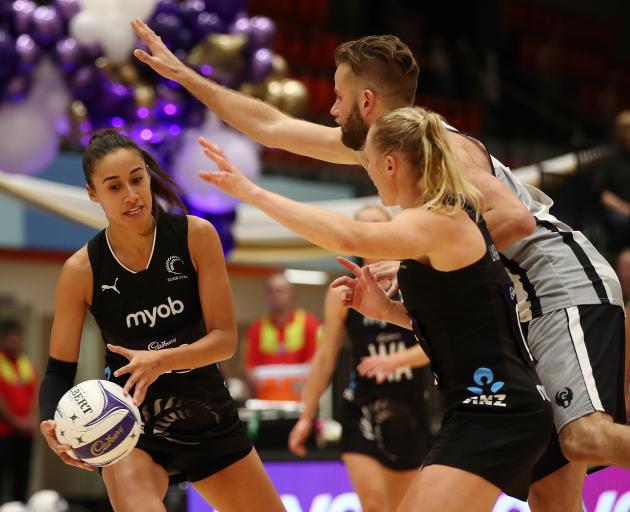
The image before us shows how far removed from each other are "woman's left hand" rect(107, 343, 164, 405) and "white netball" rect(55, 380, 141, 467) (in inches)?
1.6

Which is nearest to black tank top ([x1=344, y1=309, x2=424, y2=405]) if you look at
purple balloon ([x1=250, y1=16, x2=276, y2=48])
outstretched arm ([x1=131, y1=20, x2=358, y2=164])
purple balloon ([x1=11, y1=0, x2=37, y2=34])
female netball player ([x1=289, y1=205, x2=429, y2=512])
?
female netball player ([x1=289, y1=205, x2=429, y2=512])

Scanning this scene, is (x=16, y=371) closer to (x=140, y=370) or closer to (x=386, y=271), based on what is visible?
(x=140, y=370)

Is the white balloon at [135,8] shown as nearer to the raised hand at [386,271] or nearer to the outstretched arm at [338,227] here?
the raised hand at [386,271]

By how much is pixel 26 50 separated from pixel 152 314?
15.1 ft

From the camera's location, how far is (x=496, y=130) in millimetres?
17188

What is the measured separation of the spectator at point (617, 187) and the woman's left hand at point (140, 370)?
6316 mm

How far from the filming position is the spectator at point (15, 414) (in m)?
9.15

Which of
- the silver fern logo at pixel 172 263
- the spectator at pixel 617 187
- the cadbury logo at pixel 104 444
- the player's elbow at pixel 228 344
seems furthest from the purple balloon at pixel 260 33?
the cadbury logo at pixel 104 444

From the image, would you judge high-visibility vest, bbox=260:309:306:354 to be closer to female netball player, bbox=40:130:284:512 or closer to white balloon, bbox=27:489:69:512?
white balloon, bbox=27:489:69:512

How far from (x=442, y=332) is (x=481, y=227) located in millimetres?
363

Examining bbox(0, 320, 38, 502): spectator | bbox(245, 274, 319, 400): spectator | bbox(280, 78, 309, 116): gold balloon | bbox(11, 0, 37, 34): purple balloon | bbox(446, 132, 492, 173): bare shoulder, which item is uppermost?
bbox(446, 132, 492, 173): bare shoulder

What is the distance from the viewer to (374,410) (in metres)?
6.13

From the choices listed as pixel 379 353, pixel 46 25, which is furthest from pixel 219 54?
pixel 379 353

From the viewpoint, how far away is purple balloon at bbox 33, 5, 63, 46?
26.5ft
